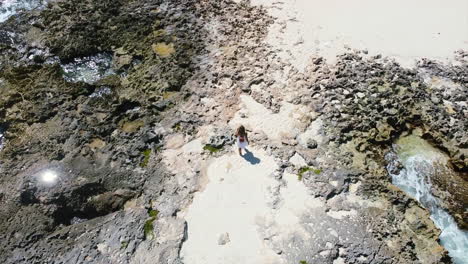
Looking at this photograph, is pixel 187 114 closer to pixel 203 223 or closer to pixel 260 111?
pixel 260 111

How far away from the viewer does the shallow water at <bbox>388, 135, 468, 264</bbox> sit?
39.8 ft

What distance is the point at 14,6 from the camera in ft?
70.8

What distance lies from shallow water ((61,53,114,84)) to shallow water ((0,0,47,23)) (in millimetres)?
5559

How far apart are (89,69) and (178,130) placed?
5.74m

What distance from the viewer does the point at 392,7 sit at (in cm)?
1959

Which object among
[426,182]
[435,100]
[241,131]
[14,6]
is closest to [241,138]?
[241,131]

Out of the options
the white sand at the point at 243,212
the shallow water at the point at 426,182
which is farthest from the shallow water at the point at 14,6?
the shallow water at the point at 426,182

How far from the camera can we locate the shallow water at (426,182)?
12.1 meters

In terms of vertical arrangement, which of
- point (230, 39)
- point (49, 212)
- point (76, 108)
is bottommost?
point (49, 212)

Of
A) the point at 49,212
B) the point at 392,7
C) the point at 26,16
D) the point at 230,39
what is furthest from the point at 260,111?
the point at 26,16

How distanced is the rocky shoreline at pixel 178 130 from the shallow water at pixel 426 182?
1.03ft

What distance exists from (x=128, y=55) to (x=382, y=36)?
11.3 metres

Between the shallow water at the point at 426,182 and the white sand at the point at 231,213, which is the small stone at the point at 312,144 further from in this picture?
the shallow water at the point at 426,182

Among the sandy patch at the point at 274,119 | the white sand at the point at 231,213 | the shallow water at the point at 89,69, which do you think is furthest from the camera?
the shallow water at the point at 89,69
